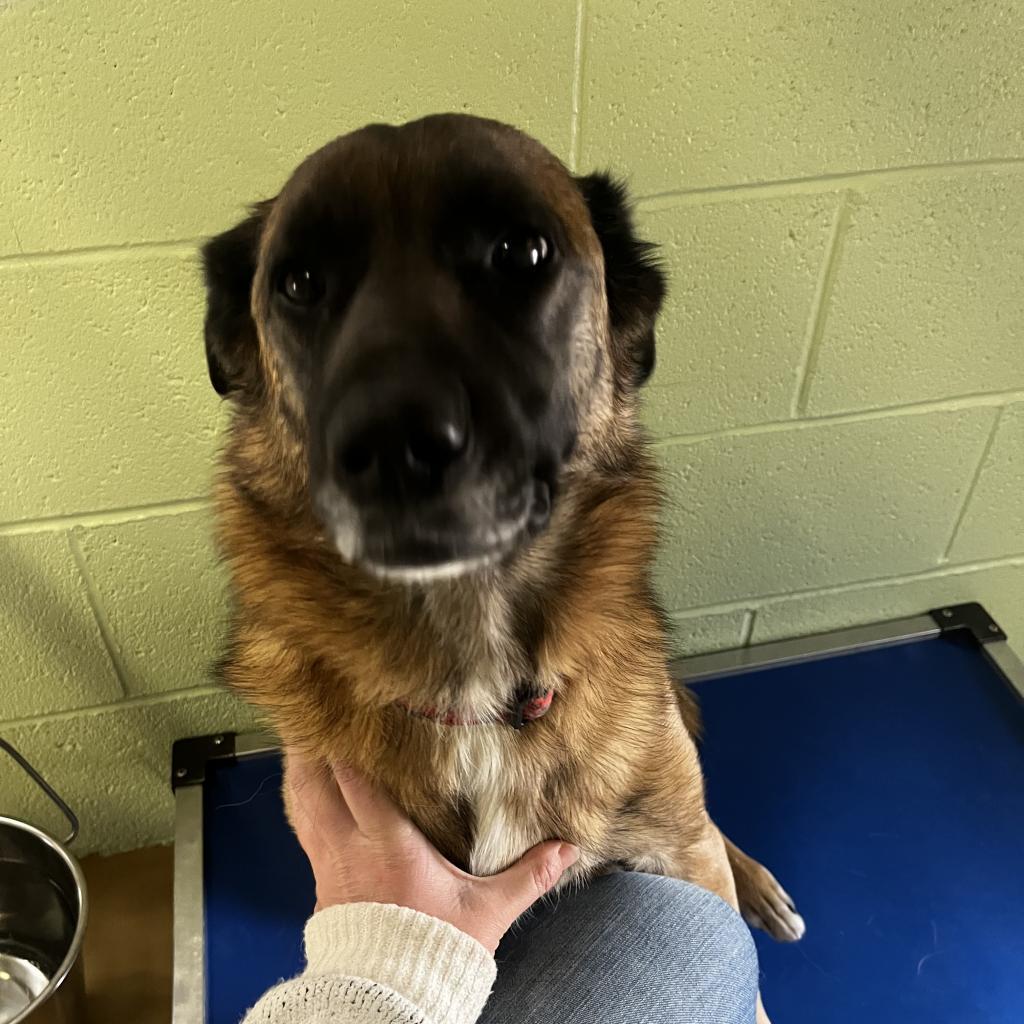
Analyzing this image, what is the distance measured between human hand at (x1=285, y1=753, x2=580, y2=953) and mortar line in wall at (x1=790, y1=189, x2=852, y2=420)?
2.68ft

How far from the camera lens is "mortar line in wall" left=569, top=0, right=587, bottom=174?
41.7 inches

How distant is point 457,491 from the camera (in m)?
0.66

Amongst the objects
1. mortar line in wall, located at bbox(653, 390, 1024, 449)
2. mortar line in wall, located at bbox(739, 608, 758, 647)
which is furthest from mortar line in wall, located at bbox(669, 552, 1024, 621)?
mortar line in wall, located at bbox(653, 390, 1024, 449)

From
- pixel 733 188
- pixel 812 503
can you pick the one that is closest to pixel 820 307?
pixel 733 188

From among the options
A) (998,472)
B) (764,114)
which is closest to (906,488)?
(998,472)

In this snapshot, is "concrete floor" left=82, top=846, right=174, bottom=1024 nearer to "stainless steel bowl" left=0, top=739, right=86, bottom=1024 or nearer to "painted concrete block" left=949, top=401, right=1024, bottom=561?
"stainless steel bowl" left=0, top=739, right=86, bottom=1024

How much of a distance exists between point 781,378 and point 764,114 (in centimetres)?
39

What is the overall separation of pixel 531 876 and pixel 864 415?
0.94 metres

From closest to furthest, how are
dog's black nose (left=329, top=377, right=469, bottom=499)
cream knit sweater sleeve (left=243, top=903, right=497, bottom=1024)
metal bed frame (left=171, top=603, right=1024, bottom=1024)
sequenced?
dog's black nose (left=329, top=377, right=469, bottom=499) < cream knit sweater sleeve (left=243, top=903, right=497, bottom=1024) < metal bed frame (left=171, top=603, right=1024, bottom=1024)

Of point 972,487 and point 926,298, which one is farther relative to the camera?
point 972,487

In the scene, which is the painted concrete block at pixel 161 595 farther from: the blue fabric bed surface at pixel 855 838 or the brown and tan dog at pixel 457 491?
the brown and tan dog at pixel 457 491

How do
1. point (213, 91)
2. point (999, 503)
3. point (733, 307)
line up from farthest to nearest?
1. point (999, 503)
2. point (733, 307)
3. point (213, 91)

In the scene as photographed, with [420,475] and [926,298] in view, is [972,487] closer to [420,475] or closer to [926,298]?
[926,298]

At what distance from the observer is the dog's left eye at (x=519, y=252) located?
2.56 feet
